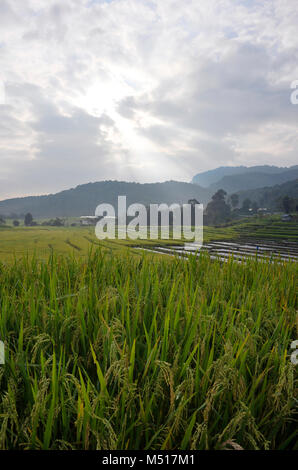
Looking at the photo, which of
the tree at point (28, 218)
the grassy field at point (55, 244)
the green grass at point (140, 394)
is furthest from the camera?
the tree at point (28, 218)

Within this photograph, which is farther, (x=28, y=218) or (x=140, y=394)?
(x=28, y=218)

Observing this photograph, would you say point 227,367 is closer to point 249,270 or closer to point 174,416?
point 174,416

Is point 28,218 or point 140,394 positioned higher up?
point 28,218

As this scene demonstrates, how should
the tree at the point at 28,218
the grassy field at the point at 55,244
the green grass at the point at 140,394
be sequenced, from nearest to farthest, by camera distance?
the green grass at the point at 140,394
the grassy field at the point at 55,244
the tree at the point at 28,218

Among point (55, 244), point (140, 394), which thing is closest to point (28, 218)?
point (55, 244)

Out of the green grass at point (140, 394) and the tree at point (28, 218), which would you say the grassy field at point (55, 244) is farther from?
the tree at point (28, 218)

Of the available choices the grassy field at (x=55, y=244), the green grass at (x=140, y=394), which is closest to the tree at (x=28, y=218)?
the grassy field at (x=55, y=244)

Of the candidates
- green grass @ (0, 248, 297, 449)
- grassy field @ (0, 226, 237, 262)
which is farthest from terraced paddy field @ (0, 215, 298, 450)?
grassy field @ (0, 226, 237, 262)

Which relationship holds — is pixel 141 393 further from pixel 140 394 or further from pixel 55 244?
pixel 55 244

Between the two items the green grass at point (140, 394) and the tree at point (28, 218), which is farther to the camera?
the tree at point (28, 218)

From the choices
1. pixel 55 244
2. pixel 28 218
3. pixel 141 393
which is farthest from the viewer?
pixel 28 218

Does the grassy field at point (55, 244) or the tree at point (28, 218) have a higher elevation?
the tree at point (28, 218)

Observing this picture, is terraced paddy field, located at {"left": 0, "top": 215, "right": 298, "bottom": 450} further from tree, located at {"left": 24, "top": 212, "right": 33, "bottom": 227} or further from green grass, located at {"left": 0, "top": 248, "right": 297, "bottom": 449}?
tree, located at {"left": 24, "top": 212, "right": 33, "bottom": 227}
